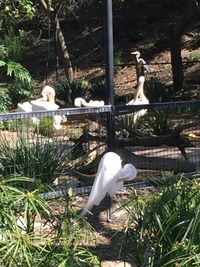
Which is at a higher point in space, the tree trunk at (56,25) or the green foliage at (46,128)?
the tree trunk at (56,25)

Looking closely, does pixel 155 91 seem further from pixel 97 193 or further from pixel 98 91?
pixel 97 193

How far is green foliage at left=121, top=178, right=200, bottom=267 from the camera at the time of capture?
329 cm

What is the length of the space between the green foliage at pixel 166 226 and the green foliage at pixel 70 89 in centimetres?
1618

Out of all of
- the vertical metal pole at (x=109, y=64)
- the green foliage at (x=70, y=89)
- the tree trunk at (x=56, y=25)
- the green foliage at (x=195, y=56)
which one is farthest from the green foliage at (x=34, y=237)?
the green foliage at (x=195, y=56)

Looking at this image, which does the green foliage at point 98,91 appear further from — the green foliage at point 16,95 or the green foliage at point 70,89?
the green foliage at point 16,95

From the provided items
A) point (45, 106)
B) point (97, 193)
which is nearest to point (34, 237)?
point (97, 193)

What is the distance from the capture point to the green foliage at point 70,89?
20141 mm

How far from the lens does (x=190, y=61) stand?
887 inches

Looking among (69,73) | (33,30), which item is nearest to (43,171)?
(69,73)

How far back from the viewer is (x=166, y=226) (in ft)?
11.4

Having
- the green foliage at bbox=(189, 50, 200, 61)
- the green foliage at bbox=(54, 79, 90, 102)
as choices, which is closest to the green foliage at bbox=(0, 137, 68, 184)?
the green foliage at bbox=(54, 79, 90, 102)

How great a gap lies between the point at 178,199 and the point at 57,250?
2.48ft

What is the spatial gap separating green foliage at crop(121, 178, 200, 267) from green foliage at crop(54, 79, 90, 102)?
53.1ft

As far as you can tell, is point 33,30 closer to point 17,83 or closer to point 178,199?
point 17,83
